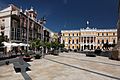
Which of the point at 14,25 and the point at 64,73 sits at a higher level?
the point at 14,25

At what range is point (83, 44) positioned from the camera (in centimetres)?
12388

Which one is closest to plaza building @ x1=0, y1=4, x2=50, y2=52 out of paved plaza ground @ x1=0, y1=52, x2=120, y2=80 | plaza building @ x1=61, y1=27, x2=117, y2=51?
paved plaza ground @ x1=0, y1=52, x2=120, y2=80

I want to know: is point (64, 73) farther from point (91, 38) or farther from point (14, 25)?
point (91, 38)

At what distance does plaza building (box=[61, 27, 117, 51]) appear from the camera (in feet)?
396

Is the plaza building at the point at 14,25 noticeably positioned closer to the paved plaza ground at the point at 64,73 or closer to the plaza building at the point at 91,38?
the paved plaza ground at the point at 64,73

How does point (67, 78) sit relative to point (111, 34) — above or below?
below

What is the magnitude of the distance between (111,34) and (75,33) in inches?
901

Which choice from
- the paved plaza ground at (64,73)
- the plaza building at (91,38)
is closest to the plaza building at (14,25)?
the paved plaza ground at (64,73)

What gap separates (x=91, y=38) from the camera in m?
122

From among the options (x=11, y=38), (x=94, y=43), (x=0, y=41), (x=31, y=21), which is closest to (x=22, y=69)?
(x=0, y=41)

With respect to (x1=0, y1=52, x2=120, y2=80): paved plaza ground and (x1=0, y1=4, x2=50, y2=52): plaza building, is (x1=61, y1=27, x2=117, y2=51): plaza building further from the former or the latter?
(x1=0, y1=52, x2=120, y2=80): paved plaza ground

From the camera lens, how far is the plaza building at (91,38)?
396ft

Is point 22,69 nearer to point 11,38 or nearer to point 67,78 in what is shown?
point 67,78

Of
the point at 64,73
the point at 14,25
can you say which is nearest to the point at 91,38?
the point at 14,25
